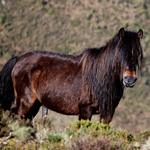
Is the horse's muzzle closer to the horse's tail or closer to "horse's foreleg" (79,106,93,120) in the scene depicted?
"horse's foreleg" (79,106,93,120)

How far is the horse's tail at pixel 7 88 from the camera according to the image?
7000 millimetres

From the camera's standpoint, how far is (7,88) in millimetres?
7051

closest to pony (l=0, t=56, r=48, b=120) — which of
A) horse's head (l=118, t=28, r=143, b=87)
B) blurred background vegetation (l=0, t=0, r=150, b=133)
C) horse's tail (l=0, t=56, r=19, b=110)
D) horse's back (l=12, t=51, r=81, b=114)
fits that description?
horse's tail (l=0, t=56, r=19, b=110)

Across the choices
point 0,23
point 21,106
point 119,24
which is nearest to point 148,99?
point 119,24

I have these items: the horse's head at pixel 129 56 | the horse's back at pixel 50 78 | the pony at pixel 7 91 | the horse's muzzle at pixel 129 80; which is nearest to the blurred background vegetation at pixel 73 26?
the pony at pixel 7 91

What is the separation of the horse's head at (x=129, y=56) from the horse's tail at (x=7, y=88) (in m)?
2.83

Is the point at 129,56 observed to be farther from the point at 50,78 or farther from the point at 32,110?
the point at 32,110

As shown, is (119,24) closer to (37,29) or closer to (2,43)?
(37,29)

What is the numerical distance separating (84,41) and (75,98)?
2572 centimetres

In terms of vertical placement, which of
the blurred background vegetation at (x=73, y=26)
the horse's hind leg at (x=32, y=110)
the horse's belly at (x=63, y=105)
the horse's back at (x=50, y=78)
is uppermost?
the blurred background vegetation at (x=73, y=26)

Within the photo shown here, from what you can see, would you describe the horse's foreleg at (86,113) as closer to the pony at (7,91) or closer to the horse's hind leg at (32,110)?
the horse's hind leg at (32,110)

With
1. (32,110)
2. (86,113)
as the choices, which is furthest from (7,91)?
(86,113)

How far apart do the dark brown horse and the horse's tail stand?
31 centimetres

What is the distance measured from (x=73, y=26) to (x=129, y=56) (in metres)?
Result: 28.8
